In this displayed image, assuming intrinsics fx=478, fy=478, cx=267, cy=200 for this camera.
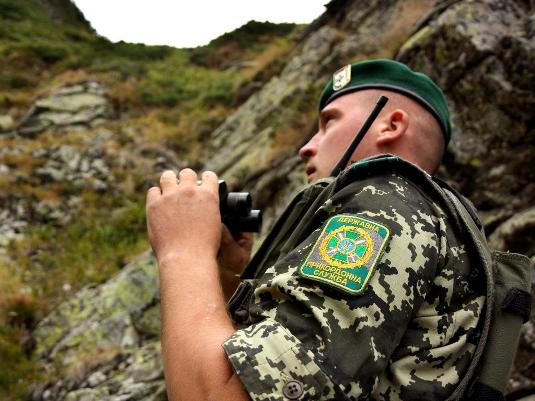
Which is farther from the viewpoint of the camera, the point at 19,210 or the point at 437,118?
the point at 19,210

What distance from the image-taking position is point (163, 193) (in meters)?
1.59

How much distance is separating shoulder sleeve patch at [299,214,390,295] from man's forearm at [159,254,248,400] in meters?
0.27

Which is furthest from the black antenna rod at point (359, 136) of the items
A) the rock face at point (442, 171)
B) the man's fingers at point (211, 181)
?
the rock face at point (442, 171)

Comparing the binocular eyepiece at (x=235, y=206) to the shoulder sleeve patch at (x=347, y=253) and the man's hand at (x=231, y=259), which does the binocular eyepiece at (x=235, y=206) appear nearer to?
the man's hand at (x=231, y=259)

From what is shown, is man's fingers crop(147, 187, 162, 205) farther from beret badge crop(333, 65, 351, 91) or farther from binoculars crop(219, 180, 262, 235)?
beret badge crop(333, 65, 351, 91)

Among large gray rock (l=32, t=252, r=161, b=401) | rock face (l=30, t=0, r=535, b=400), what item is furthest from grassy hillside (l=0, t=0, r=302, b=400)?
rock face (l=30, t=0, r=535, b=400)

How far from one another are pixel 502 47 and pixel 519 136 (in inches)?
44.3

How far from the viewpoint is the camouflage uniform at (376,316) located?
105 cm

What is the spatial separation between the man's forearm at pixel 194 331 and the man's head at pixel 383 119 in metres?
0.79

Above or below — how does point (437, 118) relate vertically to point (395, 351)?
above

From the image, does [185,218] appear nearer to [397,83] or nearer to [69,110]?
[397,83]

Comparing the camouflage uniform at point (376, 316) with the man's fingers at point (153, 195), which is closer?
the camouflage uniform at point (376, 316)

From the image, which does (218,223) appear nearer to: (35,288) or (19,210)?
(35,288)

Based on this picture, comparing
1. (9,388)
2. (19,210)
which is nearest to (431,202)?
(9,388)
